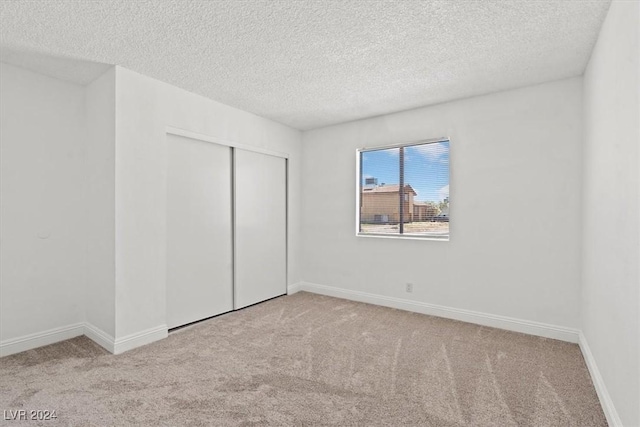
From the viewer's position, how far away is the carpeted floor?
76.7 inches

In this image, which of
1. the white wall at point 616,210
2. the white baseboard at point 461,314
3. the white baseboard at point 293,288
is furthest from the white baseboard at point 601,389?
the white baseboard at point 293,288

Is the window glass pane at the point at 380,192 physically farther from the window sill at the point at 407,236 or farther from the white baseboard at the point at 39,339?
the white baseboard at the point at 39,339

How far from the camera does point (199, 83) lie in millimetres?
3199

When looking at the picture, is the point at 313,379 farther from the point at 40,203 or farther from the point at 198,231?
the point at 40,203

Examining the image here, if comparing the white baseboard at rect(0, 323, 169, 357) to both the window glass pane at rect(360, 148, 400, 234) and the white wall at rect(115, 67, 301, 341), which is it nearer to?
the white wall at rect(115, 67, 301, 341)

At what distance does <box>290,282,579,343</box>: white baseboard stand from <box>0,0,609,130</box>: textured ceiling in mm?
2387

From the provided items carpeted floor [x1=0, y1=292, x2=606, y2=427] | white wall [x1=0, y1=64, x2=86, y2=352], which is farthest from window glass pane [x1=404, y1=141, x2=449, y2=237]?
white wall [x1=0, y1=64, x2=86, y2=352]

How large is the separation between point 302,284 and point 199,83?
3.14m

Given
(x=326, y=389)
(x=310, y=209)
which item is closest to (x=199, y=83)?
(x=310, y=209)

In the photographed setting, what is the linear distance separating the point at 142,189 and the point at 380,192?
111 inches

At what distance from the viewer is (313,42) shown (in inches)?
96.2

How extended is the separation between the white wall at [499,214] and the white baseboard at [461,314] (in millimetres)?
59

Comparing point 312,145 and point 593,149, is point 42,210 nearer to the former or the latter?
point 312,145

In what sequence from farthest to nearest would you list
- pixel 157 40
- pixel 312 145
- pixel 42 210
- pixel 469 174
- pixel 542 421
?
1. pixel 312 145
2. pixel 469 174
3. pixel 42 210
4. pixel 157 40
5. pixel 542 421
